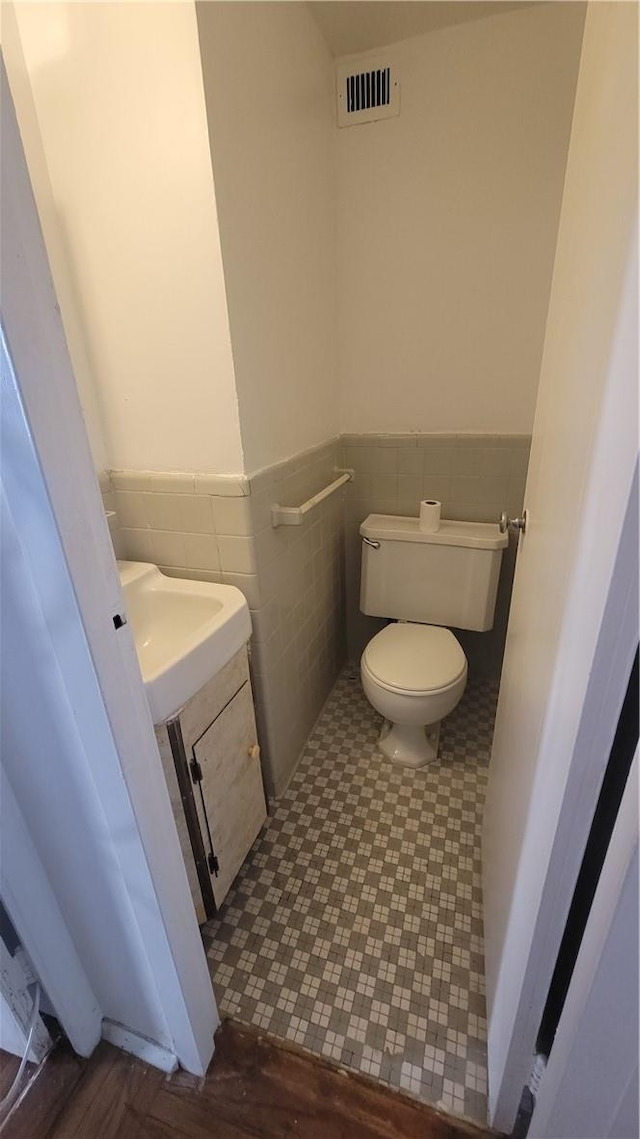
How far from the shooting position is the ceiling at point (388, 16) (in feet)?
4.21

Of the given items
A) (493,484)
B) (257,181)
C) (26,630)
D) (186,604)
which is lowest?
(186,604)

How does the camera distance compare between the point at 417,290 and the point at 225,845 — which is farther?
the point at 417,290

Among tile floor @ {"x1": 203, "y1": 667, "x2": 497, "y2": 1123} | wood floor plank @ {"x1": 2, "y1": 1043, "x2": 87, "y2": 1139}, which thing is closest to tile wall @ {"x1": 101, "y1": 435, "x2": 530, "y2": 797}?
tile floor @ {"x1": 203, "y1": 667, "x2": 497, "y2": 1123}

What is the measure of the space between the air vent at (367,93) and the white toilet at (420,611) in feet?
4.43

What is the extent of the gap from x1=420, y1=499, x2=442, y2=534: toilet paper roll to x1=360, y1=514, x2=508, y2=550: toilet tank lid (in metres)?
0.02

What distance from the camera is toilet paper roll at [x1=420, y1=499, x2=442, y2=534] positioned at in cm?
174

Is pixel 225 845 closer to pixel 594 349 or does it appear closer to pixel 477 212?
pixel 594 349

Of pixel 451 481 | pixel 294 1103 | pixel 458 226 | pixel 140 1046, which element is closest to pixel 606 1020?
pixel 294 1103

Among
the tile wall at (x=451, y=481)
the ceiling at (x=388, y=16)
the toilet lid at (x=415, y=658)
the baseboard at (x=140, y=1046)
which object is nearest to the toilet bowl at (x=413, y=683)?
the toilet lid at (x=415, y=658)

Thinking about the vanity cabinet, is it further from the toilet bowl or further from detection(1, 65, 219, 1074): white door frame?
the toilet bowl

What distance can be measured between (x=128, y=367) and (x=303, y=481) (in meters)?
0.61

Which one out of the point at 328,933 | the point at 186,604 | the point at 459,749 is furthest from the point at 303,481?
the point at 328,933

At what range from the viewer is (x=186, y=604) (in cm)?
126

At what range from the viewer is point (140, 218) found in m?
1.05
